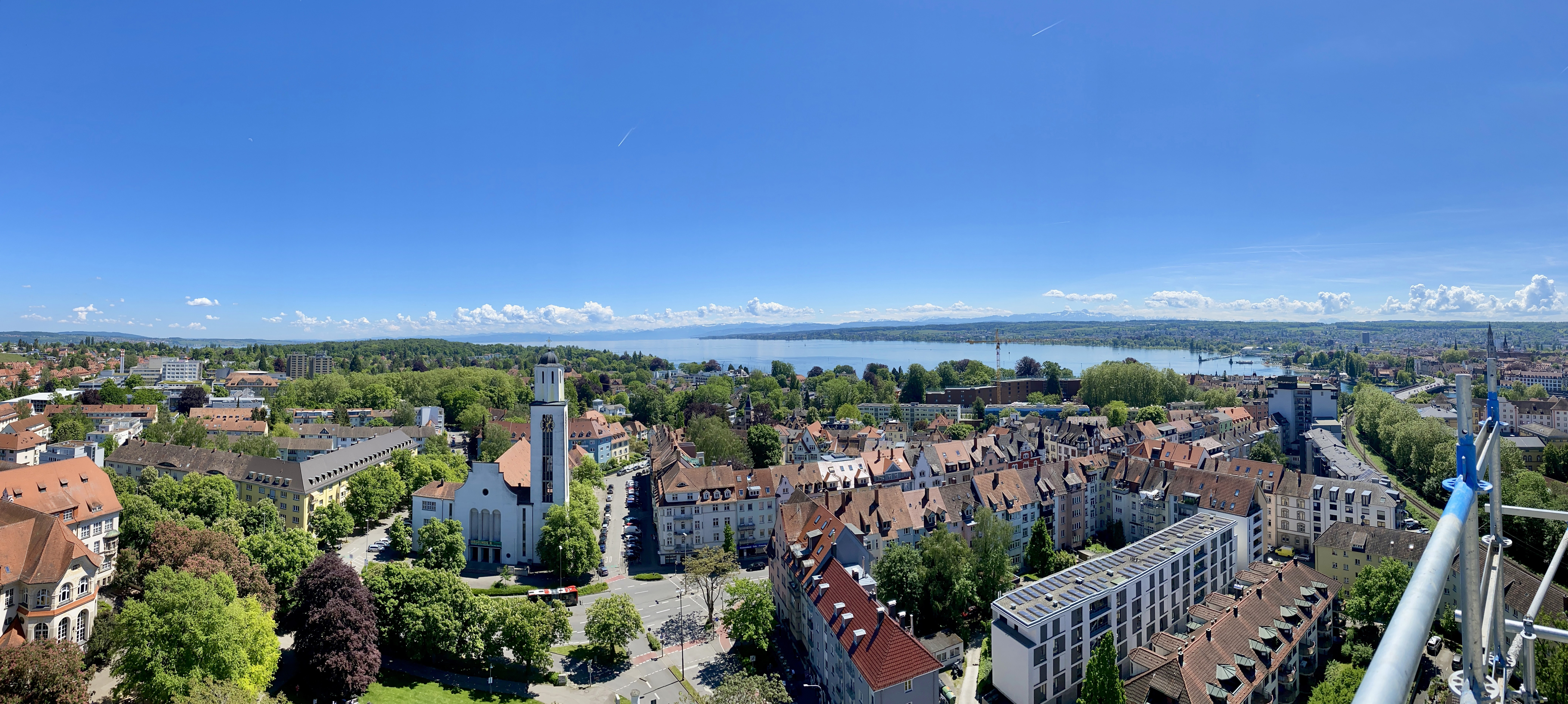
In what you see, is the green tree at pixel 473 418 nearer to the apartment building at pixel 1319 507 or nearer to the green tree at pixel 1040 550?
the green tree at pixel 1040 550

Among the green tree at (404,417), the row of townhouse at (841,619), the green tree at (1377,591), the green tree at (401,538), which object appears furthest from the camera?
the green tree at (404,417)

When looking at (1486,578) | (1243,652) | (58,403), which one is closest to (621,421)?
(58,403)

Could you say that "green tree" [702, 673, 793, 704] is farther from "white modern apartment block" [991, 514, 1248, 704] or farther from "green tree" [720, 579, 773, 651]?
"white modern apartment block" [991, 514, 1248, 704]

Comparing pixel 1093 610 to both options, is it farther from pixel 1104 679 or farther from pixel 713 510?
pixel 713 510

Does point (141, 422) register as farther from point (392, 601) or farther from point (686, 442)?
point (392, 601)

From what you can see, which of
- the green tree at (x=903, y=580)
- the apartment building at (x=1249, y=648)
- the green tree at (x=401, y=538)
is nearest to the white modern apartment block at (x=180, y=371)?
the green tree at (x=401, y=538)

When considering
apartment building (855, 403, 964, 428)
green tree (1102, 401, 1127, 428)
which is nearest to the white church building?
apartment building (855, 403, 964, 428)

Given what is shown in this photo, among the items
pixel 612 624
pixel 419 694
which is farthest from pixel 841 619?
pixel 419 694
